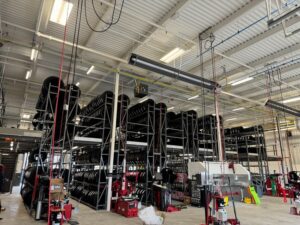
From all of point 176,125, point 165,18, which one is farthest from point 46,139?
point 176,125

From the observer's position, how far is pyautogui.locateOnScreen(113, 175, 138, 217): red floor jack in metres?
6.64

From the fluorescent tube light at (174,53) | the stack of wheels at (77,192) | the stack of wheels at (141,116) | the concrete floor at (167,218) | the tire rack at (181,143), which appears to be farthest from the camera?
the tire rack at (181,143)

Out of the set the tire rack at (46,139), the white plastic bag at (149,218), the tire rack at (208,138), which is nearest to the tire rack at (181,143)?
the tire rack at (208,138)

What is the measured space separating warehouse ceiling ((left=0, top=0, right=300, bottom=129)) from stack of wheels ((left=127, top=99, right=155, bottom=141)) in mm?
1560

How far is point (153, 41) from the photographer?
26.1 ft

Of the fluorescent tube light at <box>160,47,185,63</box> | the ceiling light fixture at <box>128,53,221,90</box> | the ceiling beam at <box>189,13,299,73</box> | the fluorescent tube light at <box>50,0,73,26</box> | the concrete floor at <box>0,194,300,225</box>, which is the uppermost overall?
the ceiling beam at <box>189,13,299,73</box>

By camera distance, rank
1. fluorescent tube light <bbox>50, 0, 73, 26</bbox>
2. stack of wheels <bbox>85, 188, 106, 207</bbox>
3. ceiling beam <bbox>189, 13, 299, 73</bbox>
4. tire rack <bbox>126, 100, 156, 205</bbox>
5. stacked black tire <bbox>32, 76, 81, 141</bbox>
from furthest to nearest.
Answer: tire rack <bbox>126, 100, 156, 205</bbox>, stack of wheels <bbox>85, 188, 106, 207</bbox>, stacked black tire <bbox>32, 76, 81, 141</bbox>, ceiling beam <bbox>189, 13, 299, 73</bbox>, fluorescent tube light <bbox>50, 0, 73, 26</bbox>

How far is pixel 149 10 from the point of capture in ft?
21.1

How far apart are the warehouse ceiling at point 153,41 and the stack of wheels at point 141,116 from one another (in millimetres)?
1560

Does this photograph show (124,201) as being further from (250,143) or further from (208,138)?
(250,143)

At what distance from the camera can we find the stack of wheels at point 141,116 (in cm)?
938

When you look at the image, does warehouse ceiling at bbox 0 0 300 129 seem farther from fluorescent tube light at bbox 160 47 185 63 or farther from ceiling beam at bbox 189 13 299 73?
fluorescent tube light at bbox 160 47 185 63

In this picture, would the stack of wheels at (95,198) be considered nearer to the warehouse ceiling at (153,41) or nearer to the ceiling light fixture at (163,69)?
the warehouse ceiling at (153,41)

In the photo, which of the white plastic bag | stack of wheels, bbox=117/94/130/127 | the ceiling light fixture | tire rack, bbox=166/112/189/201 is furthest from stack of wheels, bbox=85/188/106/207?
the ceiling light fixture
